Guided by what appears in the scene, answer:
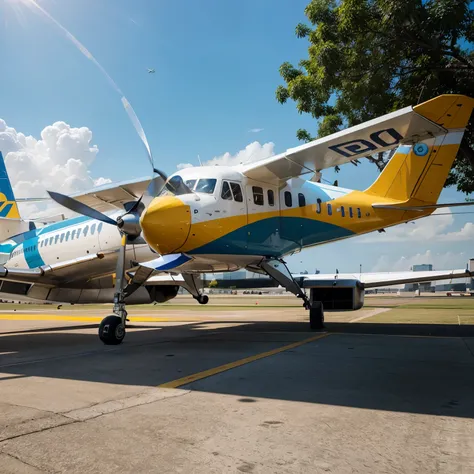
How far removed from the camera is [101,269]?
1470 cm

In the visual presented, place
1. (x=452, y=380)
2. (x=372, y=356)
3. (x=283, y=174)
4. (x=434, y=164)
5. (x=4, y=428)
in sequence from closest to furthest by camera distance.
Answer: (x=4, y=428), (x=452, y=380), (x=372, y=356), (x=283, y=174), (x=434, y=164)

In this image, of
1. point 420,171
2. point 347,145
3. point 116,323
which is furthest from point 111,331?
point 420,171

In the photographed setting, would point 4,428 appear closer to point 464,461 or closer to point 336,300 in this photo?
point 464,461

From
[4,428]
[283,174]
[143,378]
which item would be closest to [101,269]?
[283,174]

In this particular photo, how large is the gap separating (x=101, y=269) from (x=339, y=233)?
858 centimetres

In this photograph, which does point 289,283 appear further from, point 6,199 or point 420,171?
point 6,199

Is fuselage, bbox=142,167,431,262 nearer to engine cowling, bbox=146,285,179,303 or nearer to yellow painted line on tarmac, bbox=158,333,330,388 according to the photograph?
yellow painted line on tarmac, bbox=158,333,330,388

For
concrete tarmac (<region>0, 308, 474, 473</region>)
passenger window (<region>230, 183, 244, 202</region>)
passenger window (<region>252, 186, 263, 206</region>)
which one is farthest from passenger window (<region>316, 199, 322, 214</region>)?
concrete tarmac (<region>0, 308, 474, 473</region>)

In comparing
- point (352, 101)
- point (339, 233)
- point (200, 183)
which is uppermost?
point (352, 101)

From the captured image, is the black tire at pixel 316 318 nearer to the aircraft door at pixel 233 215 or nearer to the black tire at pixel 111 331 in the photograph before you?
the aircraft door at pixel 233 215

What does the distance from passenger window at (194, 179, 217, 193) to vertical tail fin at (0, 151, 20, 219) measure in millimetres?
12702

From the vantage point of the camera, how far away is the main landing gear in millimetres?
13242

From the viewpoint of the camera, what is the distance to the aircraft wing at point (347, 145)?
9.92 meters

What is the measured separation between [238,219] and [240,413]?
783 cm
